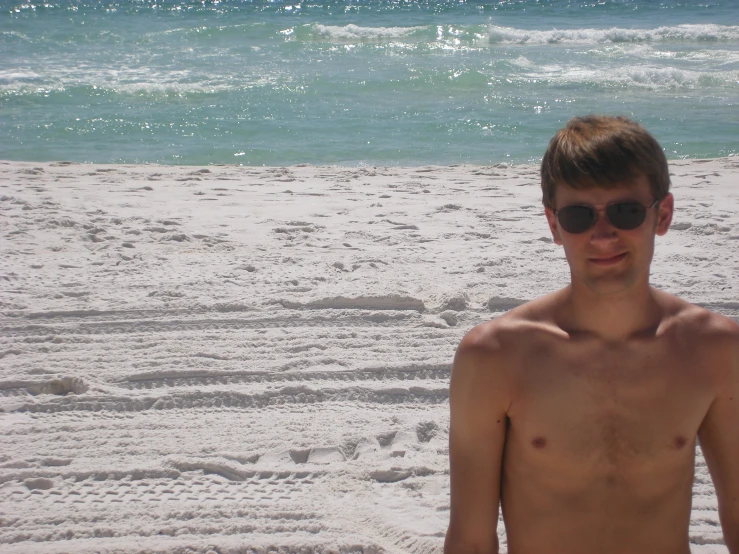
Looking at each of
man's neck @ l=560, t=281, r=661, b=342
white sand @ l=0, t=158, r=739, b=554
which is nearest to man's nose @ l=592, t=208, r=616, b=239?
man's neck @ l=560, t=281, r=661, b=342

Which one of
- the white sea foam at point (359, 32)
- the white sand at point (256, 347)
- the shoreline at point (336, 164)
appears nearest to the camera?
the white sand at point (256, 347)

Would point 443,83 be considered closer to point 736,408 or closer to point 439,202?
point 439,202

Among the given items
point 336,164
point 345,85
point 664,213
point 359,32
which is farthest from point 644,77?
point 664,213

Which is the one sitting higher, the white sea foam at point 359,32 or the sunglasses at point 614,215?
the white sea foam at point 359,32

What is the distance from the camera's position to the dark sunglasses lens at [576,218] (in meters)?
1.63

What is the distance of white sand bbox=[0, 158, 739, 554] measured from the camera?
115 inches

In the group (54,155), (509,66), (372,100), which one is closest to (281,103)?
(372,100)

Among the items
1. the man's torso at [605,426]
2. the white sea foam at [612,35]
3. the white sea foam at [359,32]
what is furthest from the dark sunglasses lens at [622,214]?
the white sea foam at [359,32]

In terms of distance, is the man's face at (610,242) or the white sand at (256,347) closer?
the man's face at (610,242)

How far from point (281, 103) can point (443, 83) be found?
2963 mm

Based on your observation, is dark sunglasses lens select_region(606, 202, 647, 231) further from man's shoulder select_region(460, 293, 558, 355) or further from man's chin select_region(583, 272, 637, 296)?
man's shoulder select_region(460, 293, 558, 355)

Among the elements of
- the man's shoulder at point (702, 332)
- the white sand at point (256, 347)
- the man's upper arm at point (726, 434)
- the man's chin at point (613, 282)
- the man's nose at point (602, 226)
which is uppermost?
the man's nose at point (602, 226)

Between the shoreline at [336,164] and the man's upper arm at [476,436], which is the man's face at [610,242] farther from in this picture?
the shoreline at [336,164]

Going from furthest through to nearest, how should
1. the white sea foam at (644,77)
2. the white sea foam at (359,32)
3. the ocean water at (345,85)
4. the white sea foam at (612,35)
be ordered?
1. the white sea foam at (359,32)
2. the white sea foam at (612,35)
3. the white sea foam at (644,77)
4. the ocean water at (345,85)
